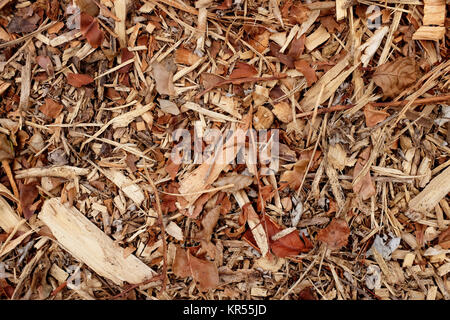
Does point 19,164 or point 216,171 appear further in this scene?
point 19,164

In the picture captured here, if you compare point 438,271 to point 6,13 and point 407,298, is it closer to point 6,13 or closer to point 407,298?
point 407,298

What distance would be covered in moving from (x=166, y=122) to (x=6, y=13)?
699mm

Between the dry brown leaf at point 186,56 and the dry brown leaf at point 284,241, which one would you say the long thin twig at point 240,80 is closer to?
the dry brown leaf at point 186,56

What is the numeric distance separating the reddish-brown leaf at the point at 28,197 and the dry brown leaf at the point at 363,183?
1.14 meters

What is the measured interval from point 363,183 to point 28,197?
3.90ft

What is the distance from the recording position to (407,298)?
48.6 inches

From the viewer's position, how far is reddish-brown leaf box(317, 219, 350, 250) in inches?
47.1

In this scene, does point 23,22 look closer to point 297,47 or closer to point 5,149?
point 5,149

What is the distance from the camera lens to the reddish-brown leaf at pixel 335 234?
3.92ft

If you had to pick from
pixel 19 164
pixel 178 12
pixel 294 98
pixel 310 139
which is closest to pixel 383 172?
pixel 310 139

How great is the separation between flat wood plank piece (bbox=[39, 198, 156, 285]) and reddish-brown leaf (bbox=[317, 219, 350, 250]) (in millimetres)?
612

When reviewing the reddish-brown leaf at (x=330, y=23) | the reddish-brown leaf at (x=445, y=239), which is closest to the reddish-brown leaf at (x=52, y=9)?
the reddish-brown leaf at (x=330, y=23)

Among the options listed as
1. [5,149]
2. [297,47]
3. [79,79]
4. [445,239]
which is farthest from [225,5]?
[445,239]

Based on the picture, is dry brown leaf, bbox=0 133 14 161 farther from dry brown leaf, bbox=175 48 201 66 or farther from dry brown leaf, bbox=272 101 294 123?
dry brown leaf, bbox=272 101 294 123
